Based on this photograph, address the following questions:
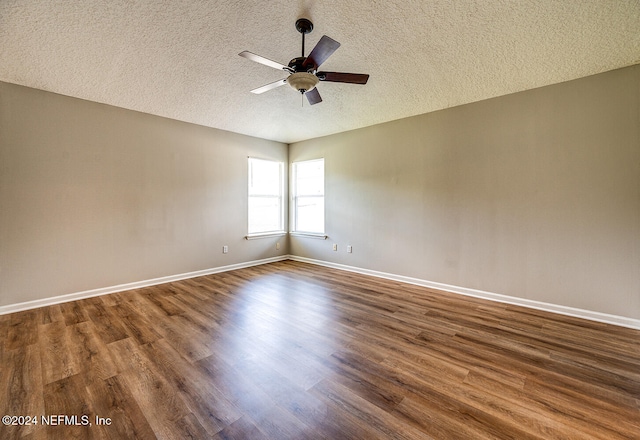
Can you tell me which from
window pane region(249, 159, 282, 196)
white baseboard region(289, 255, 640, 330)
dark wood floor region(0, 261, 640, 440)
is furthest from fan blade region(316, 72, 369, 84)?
window pane region(249, 159, 282, 196)

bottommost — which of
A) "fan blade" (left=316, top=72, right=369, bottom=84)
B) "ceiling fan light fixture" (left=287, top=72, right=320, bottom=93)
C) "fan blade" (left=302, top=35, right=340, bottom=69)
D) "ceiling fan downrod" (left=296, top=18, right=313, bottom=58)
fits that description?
"ceiling fan light fixture" (left=287, top=72, right=320, bottom=93)

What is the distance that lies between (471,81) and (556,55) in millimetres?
719

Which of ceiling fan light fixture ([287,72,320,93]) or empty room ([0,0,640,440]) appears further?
ceiling fan light fixture ([287,72,320,93])

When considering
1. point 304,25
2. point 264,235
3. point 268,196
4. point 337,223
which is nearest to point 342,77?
point 304,25

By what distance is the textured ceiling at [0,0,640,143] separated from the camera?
1.92m

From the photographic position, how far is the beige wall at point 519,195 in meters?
2.72

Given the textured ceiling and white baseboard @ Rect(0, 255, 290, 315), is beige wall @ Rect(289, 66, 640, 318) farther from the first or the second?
white baseboard @ Rect(0, 255, 290, 315)

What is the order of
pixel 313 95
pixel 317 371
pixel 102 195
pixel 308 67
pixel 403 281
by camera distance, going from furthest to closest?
pixel 403 281, pixel 102 195, pixel 313 95, pixel 308 67, pixel 317 371

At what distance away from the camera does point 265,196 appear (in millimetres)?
5637

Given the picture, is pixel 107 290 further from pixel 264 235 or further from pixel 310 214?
pixel 310 214

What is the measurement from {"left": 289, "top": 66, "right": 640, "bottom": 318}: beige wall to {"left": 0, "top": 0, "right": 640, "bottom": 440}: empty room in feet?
0.08

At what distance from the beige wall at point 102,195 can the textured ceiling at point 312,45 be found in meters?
0.42

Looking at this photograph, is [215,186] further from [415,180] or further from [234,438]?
[234,438]

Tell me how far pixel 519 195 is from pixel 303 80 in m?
2.96
